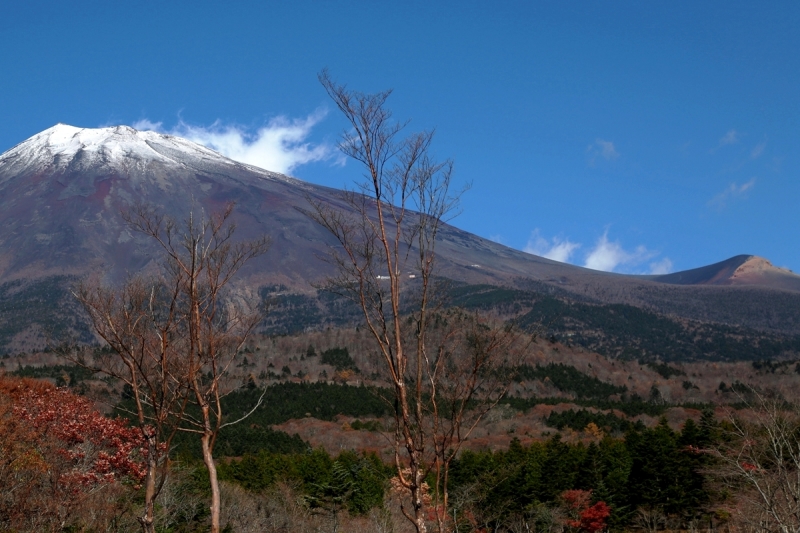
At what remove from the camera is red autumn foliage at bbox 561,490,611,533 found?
35.1 m

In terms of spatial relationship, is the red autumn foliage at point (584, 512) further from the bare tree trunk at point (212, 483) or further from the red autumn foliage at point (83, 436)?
the bare tree trunk at point (212, 483)

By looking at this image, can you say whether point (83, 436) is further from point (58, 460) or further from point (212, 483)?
point (212, 483)

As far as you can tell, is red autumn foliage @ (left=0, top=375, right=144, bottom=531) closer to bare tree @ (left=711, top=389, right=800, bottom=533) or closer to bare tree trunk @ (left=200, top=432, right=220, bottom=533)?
bare tree trunk @ (left=200, top=432, right=220, bottom=533)

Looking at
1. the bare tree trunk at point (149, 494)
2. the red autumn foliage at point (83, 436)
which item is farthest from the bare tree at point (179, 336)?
the red autumn foliage at point (83, 436)

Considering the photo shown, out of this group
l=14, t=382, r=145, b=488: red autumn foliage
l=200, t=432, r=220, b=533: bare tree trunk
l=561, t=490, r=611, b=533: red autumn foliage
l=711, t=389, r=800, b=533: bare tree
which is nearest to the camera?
l=200, t=432, r=220, b=533: bare tree trunk

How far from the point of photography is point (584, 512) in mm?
35312

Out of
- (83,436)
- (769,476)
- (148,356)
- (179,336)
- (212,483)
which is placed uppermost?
(179,336)

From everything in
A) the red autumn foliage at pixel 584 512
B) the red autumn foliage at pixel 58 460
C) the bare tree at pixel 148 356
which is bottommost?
the red autumn foliage at pixel 584 512

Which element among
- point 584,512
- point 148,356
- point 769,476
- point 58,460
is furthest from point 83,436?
point 584,512

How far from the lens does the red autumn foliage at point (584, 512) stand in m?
35.1

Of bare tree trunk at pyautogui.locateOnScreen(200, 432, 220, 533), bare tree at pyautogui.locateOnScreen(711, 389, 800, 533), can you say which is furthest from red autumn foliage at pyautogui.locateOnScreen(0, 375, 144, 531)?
bare tree at pyautogui.locateOnScreen(711, 389, 800, 533)

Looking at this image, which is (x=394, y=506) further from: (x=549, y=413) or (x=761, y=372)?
(x=761, y=372)

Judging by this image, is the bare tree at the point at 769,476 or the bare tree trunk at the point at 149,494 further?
the bare tree at the point at 769,476

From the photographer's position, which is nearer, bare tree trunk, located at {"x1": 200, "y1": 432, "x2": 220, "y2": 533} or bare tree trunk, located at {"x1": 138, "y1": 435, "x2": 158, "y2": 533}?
bare tree trunk, located at {"x1": 200, "y1": 432, "x2": 220, "y2": 533}
